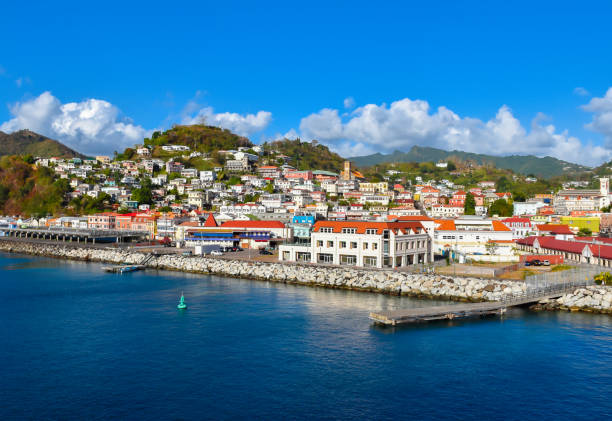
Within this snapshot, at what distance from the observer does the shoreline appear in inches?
1280

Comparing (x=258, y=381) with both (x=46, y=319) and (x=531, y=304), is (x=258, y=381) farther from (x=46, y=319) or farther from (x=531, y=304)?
(x=531, y=304)

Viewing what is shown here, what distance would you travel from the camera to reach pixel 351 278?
40.8 meters

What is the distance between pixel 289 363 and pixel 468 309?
543 inches

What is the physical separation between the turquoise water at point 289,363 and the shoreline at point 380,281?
2021 mm

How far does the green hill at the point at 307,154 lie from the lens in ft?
554

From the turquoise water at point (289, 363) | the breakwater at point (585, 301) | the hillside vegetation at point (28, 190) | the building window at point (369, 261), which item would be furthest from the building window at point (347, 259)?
→ the hillside vegetation at point (28, 190)

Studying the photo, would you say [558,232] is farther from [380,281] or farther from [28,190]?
[28,190]

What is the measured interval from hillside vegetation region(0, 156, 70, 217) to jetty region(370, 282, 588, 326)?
100m

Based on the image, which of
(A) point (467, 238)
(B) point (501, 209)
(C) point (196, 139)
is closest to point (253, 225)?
(A) point (467, 238)

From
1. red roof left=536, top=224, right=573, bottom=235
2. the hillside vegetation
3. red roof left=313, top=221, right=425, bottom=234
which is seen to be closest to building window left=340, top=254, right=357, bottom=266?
red roof left=313, top=221, right=425, bottom=234

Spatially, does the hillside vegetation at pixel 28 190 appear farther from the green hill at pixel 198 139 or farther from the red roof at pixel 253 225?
the red roof at pixel 253 225

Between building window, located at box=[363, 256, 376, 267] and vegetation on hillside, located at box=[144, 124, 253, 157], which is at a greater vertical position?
vegetation on hillside, located at box=[144, 124, 253, 157]

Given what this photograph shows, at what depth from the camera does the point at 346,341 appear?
2561 centimetres

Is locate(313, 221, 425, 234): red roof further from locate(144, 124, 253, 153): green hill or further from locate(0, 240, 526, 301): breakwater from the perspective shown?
locate(144, 124, 253, 153): green hill
